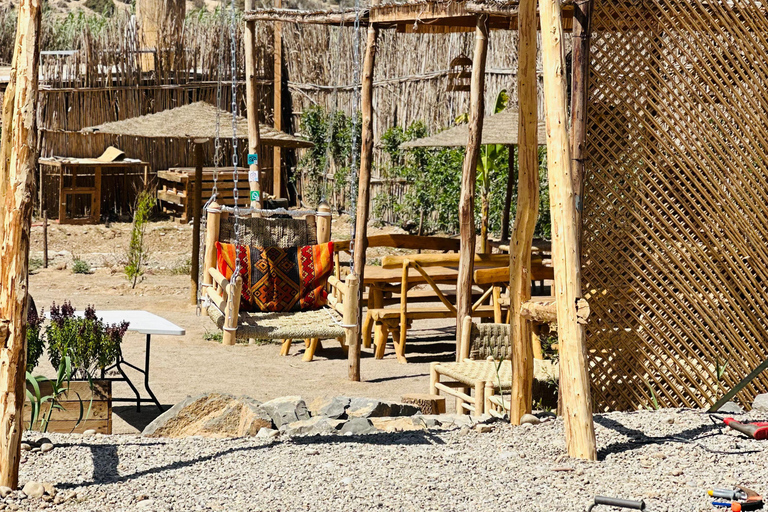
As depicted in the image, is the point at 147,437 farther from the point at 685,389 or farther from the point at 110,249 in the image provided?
the point at 110,249

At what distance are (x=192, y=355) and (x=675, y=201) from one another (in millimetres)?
4599

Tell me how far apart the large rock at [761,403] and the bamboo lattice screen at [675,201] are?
0.27 ft

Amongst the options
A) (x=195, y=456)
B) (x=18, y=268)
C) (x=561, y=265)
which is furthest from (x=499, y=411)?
(x=18, y=268)

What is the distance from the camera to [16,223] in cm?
423

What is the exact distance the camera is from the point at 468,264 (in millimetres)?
7875

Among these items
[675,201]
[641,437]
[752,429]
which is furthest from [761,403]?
[675,201]

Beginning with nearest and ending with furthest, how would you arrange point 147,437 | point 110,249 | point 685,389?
point 147,437, point 685,389, point 110,249

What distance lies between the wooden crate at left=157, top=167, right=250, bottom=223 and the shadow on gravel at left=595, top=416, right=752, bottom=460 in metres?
10.7

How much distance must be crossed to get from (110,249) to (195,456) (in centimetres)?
980

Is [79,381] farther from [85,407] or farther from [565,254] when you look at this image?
[565,254]

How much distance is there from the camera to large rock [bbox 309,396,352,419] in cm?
583

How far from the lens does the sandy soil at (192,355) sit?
7648 millimetres

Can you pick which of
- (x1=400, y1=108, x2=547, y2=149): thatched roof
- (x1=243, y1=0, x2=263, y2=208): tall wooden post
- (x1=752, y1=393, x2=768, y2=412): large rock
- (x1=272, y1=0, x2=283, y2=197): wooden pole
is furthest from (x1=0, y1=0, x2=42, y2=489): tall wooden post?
(x1=272, y1=0, x2=283, y2=197): wooden pole

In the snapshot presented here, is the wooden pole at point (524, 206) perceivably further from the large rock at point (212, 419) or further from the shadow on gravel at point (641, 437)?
the large rock at point (212, 419)
